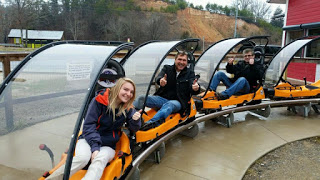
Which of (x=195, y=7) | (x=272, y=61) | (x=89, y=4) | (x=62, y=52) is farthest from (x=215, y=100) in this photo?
(x=195, y=7)

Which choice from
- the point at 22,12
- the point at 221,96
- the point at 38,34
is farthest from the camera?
the point at 38,34

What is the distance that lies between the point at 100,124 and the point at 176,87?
2031 mm

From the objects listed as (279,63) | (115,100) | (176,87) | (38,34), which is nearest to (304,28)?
(279,63)

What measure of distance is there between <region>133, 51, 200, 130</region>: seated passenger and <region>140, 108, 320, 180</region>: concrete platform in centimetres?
76

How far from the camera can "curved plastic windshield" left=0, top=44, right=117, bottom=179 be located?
2.31 m

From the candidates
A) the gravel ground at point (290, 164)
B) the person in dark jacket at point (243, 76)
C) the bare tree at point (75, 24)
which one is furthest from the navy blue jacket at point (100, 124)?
the bare tree at point (75, 24)

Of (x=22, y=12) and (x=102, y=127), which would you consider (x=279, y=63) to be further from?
(x=22, y=12)

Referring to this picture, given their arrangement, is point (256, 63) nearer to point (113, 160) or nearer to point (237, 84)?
point (237, 84)

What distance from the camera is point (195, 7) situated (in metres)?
75.4

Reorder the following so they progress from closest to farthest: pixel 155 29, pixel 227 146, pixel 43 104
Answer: pixel 43 104 → pixel 227 146 → pixel 155 29

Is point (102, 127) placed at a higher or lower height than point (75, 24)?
lower

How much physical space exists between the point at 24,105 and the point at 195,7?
256ft

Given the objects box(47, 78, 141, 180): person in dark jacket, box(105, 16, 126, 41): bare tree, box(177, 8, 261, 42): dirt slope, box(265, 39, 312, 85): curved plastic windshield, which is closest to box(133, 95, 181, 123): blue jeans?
box(47, 78, 141, 180): person in dark jacket

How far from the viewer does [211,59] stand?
5.71 meters
